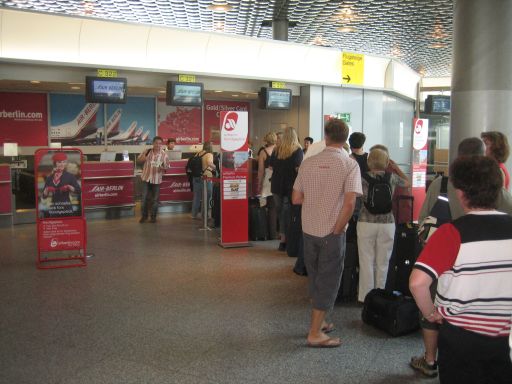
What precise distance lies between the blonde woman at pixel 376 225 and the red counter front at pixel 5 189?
6.81 meters

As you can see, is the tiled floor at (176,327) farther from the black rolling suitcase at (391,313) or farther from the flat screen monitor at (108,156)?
the flat screen monitor at (108,156)

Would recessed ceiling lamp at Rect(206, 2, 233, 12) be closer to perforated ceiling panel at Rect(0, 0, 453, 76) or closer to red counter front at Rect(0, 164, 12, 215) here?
perforated ceiling panel at Rect(0, 0, 453, 76)

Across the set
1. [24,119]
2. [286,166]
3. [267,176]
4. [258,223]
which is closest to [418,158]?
[267,176]

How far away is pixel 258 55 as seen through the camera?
1084 centimetres

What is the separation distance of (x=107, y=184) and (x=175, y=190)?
4.92 ft

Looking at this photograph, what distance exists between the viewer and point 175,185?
437 inches

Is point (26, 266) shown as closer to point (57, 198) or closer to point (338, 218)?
point (57, 198)

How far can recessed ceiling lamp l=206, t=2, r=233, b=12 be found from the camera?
931 centimetres

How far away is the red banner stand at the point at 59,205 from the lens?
6.33 metres

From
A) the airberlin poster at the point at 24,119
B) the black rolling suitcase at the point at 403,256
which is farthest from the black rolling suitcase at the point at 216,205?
the airberlin poster at the point at 24,119

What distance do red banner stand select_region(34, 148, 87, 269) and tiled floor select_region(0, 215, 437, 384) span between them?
0.30 meters

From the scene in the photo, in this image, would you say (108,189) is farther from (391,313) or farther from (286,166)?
(391,313)

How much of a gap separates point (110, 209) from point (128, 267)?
13.6ft

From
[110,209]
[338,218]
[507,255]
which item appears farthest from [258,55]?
[507,255]
